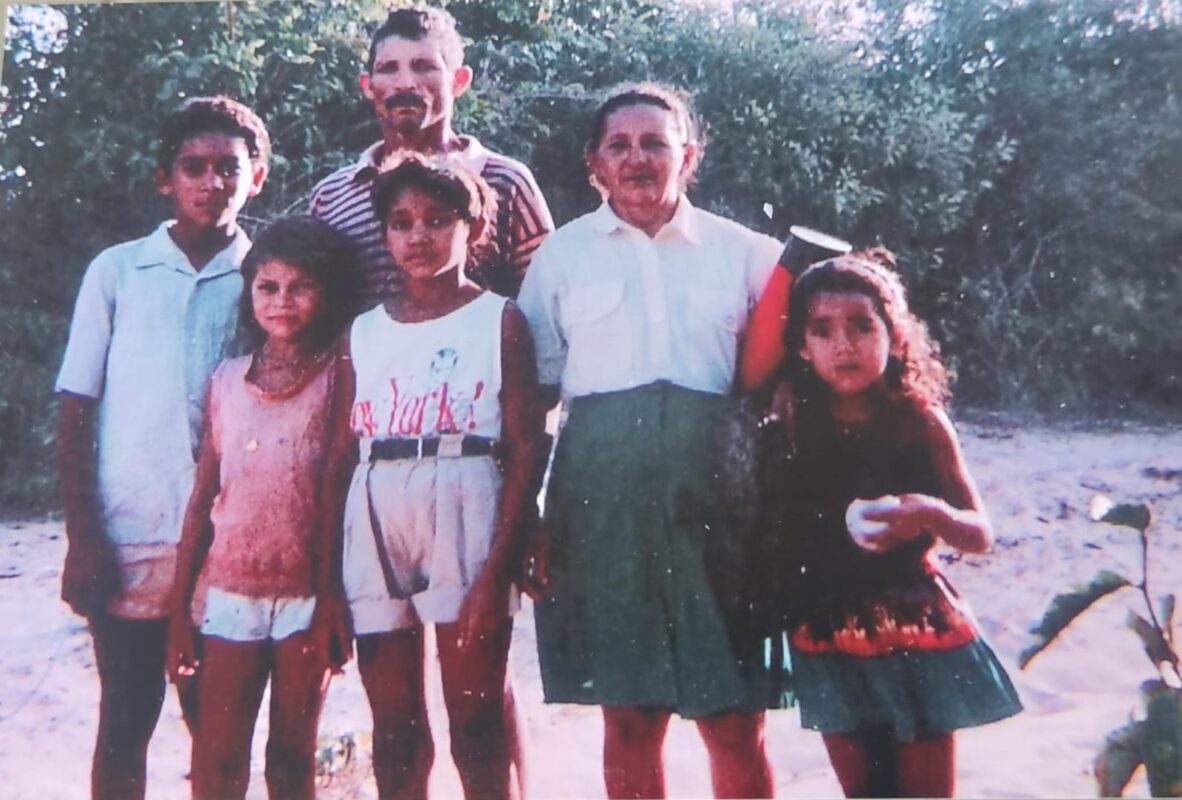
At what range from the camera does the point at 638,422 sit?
2057 millimetres

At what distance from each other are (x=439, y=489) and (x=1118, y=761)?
122 cm

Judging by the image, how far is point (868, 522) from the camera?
2.01 m

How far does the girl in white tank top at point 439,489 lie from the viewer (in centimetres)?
208

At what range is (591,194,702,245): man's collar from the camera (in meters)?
2.12

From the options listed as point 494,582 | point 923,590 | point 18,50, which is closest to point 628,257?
point 494,582

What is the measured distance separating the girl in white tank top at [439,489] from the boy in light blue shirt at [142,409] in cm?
35

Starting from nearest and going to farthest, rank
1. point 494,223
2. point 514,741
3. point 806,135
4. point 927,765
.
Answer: point 927,765 → point 514,741 → point 494,223 → point 806,135

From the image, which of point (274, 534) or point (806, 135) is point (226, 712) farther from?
point (806, 135)

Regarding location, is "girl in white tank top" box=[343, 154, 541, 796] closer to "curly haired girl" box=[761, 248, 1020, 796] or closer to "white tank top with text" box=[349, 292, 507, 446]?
"white tank top with text" box=[349, 292, 507, 446]

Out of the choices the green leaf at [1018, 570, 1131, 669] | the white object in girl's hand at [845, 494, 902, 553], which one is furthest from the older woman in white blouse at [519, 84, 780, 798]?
the green leaf at [1018, 570, 1131, 669]

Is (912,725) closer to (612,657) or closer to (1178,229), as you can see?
(612,657)

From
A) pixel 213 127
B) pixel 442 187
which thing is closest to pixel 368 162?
pixel 442 187

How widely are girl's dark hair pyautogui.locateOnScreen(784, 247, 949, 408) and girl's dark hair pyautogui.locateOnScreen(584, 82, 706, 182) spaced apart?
1.03ft

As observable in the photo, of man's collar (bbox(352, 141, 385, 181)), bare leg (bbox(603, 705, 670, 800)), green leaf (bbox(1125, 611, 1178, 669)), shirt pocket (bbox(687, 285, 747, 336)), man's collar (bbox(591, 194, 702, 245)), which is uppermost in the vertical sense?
man's collar (bbox(352, 141, 385, 181))
